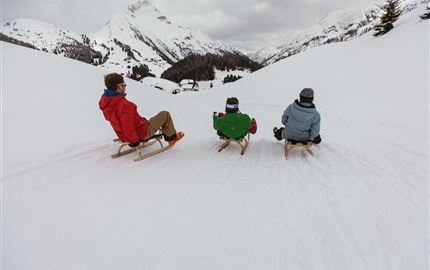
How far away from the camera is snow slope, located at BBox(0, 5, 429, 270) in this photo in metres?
2.82

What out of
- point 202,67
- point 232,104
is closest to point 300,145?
point 232,104

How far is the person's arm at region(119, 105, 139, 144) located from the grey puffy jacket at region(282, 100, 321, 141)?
3610 mm

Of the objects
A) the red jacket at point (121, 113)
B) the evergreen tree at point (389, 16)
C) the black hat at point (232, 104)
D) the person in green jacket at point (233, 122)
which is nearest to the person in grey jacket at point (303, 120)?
the person in green jacket at point (233, 122)

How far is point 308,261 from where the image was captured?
2719mm

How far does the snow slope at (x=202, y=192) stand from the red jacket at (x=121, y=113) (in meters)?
0.78

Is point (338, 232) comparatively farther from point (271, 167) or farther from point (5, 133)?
point (5, 133)

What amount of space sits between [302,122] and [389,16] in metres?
18.3

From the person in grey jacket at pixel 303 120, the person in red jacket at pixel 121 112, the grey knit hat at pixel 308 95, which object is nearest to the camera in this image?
the person in red jacket at pixel 121 112

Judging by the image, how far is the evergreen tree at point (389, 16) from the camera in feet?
56.7

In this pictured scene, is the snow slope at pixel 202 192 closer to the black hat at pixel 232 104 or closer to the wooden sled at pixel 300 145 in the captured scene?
the wooden sled at pixel 300 145

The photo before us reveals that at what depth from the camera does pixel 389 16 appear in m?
17.4

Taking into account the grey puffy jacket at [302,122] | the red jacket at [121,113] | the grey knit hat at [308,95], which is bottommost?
the grey puffy jacket at [302,122]

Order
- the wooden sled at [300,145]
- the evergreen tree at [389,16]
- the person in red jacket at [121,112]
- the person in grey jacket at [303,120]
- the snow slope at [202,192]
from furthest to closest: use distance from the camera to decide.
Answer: the evergreen tree at [389,16] < the wooden sled at [300,145] < the person in grey jacket at [303,120] < the person in red jacket at [121,112] < the snow slope at [202,192]

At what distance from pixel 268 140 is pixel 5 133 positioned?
6.80 metres
